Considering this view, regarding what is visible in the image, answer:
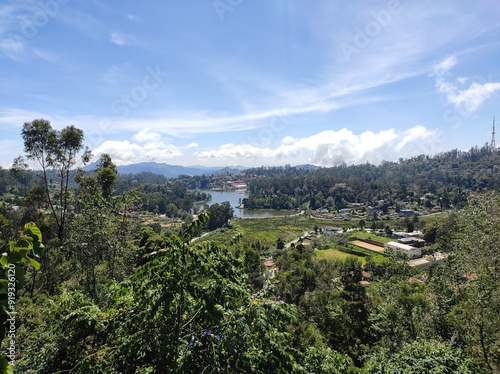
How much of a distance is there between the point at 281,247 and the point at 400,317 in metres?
31.5

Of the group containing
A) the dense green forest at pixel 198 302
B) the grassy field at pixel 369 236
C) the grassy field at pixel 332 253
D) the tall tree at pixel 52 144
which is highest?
the tall tree at pixel 52 144

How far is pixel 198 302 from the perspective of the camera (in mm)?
2730

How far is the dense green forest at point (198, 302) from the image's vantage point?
94.0 inches

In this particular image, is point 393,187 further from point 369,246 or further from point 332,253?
point 332,253

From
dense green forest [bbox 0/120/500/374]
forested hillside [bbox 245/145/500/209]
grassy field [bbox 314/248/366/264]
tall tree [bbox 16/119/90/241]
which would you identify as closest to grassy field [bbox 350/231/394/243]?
grassy field [bbox 314/248/366/264]

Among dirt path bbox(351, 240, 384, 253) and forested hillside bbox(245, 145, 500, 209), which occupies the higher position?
forested hillside bbox(245, 145, 500, 209)

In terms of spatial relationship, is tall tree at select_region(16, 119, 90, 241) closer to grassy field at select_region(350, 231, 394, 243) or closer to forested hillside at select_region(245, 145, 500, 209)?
grassy field at select_region(350, 231, 394, 243)

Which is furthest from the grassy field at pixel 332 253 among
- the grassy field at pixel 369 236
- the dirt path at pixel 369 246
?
the grassy field at pixel 369 236

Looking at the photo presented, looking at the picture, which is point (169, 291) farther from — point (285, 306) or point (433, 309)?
point (433, 309)

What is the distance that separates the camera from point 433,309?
11789 millimetres

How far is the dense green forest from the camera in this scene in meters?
2.39

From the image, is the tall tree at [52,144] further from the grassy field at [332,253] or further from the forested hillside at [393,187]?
the forested hillside at [393,187]

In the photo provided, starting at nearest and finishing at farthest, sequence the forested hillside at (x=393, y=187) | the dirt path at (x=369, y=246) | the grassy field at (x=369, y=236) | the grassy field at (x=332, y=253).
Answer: the grassy field at (x=332, y=253) → the dirt path at (x=369, y=246) → the grassy field at (x=369, y=236) → the forested hillside at (x=393, y=187)

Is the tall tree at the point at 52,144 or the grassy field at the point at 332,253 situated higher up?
the tall tree at the point at 52,144
